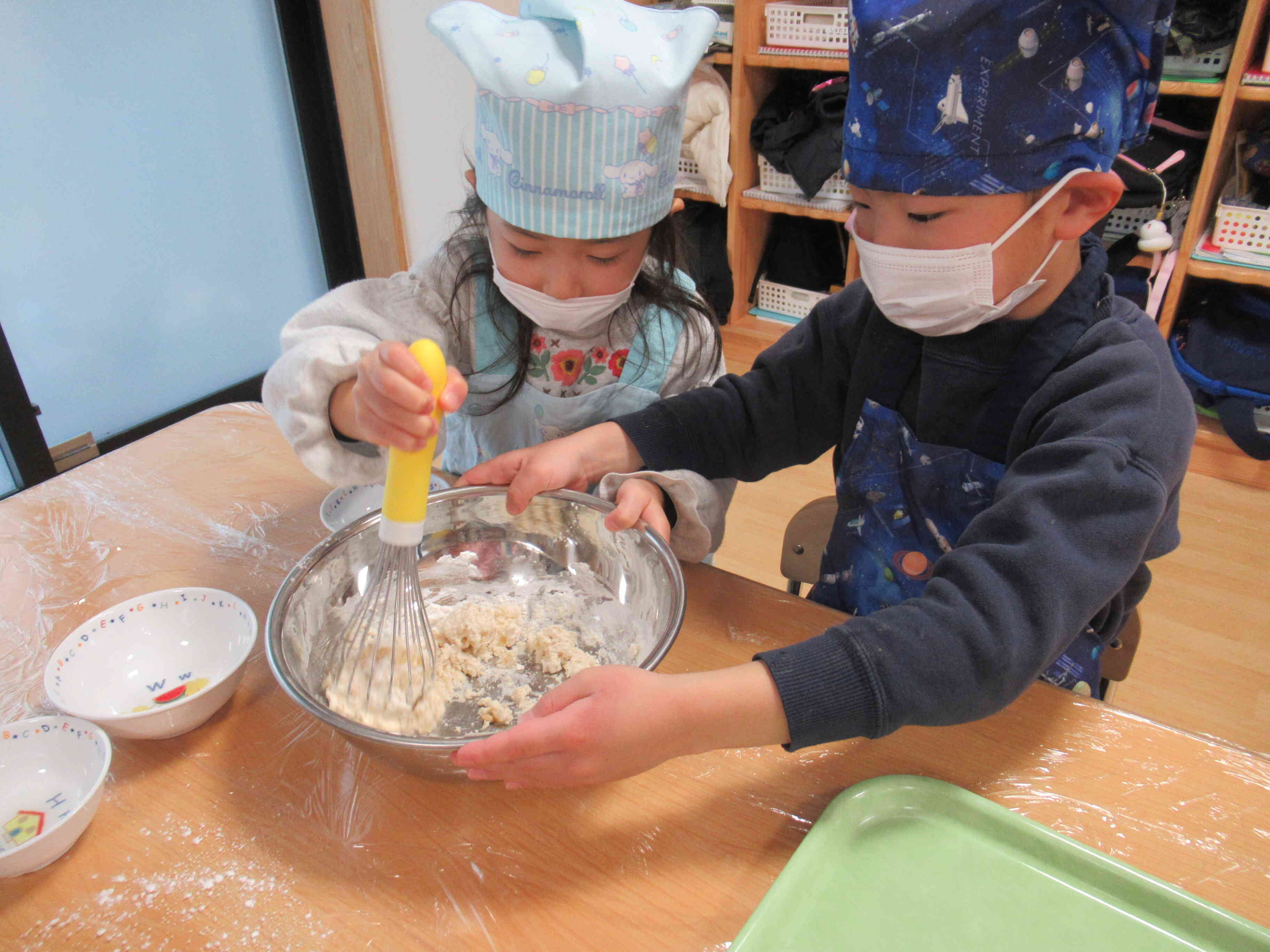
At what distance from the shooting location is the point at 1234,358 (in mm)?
2033

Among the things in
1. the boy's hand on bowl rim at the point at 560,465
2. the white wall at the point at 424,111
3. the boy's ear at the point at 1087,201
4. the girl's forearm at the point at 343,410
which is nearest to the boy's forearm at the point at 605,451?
the boy's hand on bowl rim at the point at 560,465

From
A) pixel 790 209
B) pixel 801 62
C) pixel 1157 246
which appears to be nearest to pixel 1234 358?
pixel 1157 246

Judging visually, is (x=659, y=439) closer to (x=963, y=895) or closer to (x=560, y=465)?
(x=560, y=465)

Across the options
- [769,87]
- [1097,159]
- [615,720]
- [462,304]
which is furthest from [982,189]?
[769,87]

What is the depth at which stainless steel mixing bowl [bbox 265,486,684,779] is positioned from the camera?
578 mm

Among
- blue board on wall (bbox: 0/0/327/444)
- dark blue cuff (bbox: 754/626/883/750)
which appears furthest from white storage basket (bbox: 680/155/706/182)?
dark blue cuff (bbox: 754/626/883/750)

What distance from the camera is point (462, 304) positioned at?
1017 millimetres

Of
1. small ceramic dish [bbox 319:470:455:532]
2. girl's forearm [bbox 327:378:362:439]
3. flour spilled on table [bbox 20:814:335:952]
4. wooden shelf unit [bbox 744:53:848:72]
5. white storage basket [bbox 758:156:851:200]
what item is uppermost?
wooden shelf unit [bbox 744:53:848:72]

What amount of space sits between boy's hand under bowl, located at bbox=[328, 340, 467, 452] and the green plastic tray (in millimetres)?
390

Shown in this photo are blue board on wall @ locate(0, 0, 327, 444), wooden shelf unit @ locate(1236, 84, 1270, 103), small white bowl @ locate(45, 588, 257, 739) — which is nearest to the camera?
small white bowl @ locate(45, 588, 257, 739)

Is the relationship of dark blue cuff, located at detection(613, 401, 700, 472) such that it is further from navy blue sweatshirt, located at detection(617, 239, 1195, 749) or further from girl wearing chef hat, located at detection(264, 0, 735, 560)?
navy blue sweatshirt, located at detection(617, 239, 1195, 749)

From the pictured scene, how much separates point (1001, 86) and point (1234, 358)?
1853 mm

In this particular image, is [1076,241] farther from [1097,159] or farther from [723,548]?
[723,548]

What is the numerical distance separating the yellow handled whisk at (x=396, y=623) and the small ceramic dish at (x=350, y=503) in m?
0.15
